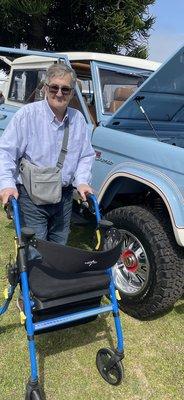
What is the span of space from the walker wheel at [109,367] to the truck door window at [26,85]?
311 cm

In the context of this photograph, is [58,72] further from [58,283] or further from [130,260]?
[130,260]

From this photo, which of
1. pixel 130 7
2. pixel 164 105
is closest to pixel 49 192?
pixel 164 105

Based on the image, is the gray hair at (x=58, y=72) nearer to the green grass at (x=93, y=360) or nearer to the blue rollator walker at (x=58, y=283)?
the blue rollator walker at (x=58, y=283)

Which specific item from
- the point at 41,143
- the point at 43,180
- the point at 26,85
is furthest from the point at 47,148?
the point at 26,85

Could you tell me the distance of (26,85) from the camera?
5461mm

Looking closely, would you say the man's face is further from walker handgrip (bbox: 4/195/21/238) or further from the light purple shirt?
walker handgrip (bbox: 4/195/21/238)

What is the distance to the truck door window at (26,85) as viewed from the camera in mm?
5073

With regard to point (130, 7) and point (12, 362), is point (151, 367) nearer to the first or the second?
point (12, 362)

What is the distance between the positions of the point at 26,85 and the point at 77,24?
34.0 feet

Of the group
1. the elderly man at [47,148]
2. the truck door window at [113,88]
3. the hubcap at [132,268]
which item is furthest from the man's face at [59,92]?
the truck door window at [113,88]

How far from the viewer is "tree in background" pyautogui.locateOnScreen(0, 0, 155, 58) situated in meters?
13.2

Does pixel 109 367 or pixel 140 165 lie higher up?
pixel 140 165

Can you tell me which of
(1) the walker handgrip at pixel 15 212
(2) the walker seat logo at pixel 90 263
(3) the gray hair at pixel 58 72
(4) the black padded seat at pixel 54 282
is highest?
(3) the gray hair at pixel 58 72

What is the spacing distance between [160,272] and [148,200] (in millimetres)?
787
